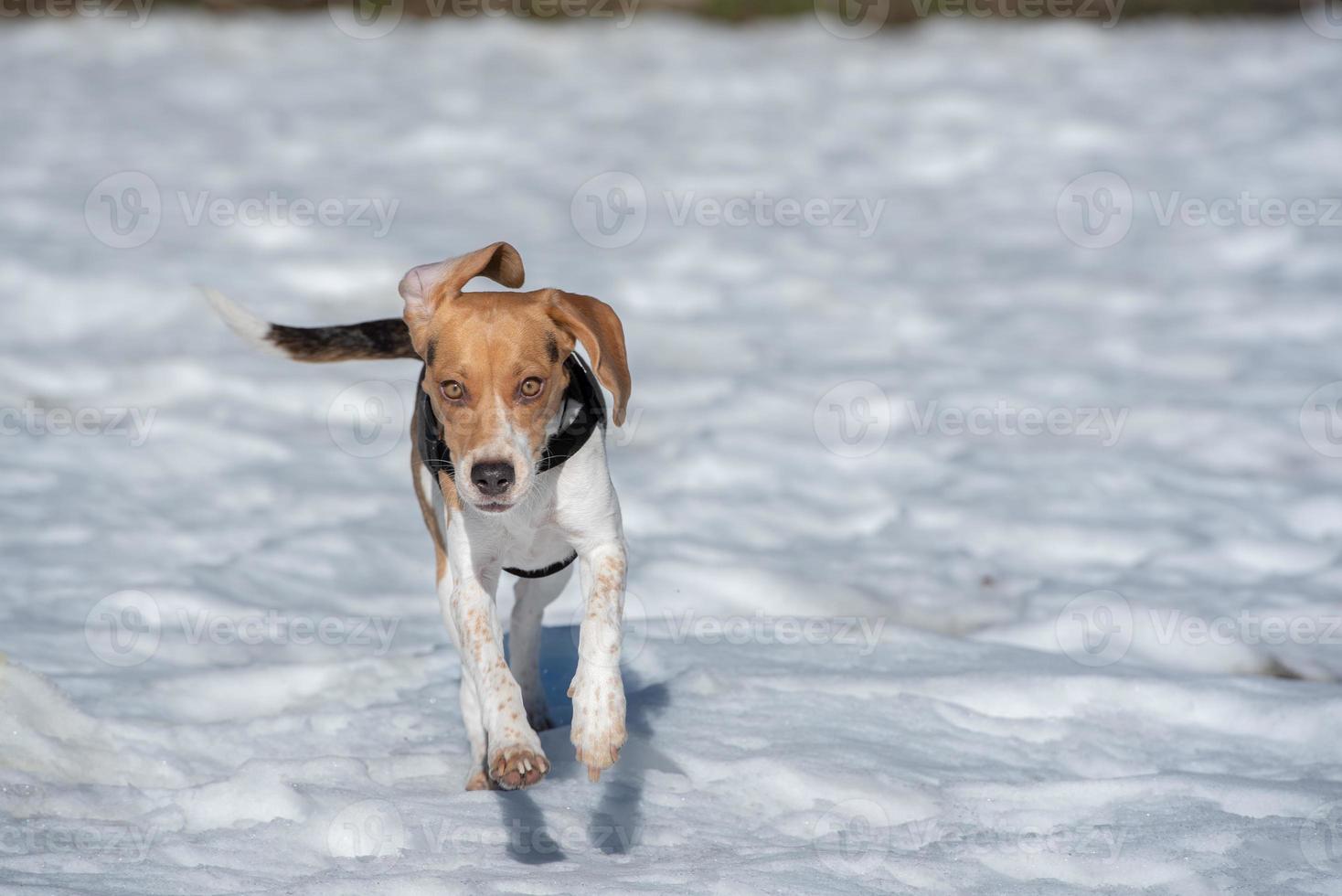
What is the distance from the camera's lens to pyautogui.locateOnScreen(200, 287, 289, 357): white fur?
4535mm

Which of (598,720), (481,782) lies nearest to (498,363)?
(598,720)

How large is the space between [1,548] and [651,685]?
2.90 metres

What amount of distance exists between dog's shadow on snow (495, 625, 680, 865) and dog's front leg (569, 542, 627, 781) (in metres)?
0.29

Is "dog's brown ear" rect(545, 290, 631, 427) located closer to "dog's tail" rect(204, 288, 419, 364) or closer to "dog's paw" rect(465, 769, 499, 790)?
"dog's tail" rect(204, 288, 419, 364)

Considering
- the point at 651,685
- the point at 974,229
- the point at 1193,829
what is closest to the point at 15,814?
the point at 651,685

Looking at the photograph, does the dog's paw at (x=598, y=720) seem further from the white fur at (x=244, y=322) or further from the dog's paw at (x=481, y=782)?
the white fur at (x=244, y=322)

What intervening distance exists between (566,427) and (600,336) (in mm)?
291

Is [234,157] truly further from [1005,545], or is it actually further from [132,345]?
[1005,545]

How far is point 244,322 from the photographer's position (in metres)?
4.54

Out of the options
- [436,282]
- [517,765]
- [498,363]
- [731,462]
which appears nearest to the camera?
[517,765]

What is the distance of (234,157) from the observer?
38.2ft

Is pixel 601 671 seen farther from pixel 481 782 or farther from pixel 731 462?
pixel 731 462

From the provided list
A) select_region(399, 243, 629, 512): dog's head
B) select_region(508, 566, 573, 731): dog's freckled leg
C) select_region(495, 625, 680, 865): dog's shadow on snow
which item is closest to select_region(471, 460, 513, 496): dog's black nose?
select_region(399, 243, 629, 512): dog's head

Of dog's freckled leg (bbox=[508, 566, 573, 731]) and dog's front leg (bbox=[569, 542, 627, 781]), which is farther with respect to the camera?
dog's freckled leg (bbox=[508, 566, 573, 731])
